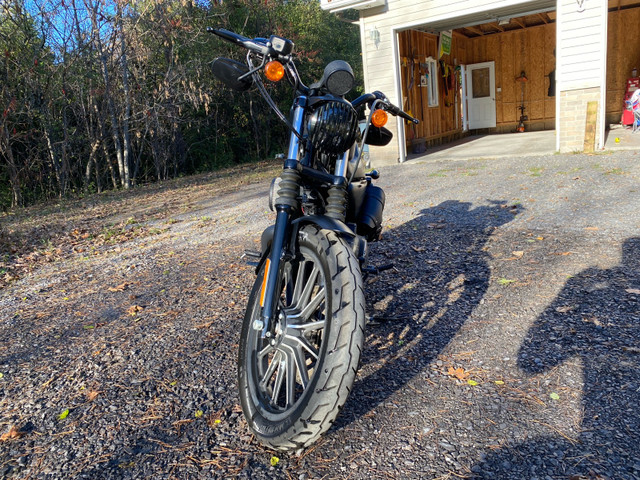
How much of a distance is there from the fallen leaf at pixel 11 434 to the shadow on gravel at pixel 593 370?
1990 mm

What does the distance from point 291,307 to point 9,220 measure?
9103mm

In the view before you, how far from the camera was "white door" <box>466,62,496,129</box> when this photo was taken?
18266 millimetres

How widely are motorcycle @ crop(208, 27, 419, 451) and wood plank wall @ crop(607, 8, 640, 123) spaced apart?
54.2 feet

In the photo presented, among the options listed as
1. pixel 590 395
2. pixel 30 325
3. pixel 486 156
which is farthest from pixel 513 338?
pixel 486 156

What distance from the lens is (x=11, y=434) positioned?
2.22m

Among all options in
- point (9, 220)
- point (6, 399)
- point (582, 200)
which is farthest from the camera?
point (9, 220)

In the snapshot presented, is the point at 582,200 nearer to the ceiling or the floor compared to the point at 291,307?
nearer to the floor

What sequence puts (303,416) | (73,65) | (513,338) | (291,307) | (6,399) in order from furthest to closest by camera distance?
1. (73,65)
2. (513,338)
3. (6,399)
4. (291,307)
5. (303,416)

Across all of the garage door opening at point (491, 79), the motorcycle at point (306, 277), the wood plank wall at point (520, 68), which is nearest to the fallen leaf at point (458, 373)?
the motorcycle at point (306, 277)

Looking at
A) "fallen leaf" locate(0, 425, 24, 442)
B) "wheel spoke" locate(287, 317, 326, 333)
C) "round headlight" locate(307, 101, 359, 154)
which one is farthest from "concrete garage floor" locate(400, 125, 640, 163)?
"fallen leaf" locate(0, 425, 24, 442)

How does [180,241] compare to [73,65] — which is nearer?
[180,241]

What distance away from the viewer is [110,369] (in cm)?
278

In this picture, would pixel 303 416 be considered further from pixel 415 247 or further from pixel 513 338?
pixel 415 247

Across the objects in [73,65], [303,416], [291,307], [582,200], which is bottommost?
[582,200]
